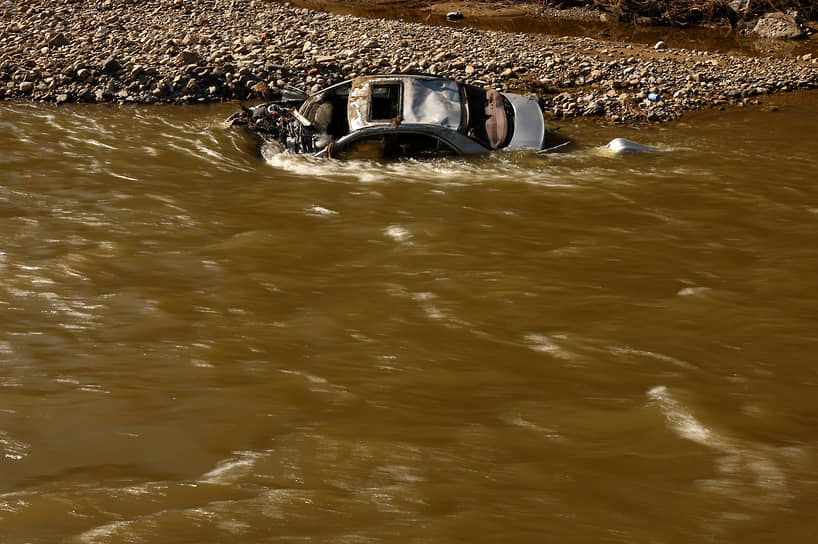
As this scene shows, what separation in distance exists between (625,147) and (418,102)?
347cm

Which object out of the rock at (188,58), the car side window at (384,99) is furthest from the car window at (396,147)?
the rock at (188,58)

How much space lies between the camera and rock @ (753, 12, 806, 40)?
20188 mm

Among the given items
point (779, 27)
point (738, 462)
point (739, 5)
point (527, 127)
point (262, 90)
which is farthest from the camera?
point (739, 5)

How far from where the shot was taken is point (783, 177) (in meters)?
10.3

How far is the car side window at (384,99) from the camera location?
995 centimetres

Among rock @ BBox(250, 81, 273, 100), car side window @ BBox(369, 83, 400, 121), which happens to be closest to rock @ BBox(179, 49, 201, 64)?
rock @ BBox(250, 81, 273, 100)

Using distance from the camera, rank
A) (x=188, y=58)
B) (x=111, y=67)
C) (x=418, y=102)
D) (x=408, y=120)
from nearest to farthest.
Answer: (x=408, y=120) < (x=418, y=102) < (x=111, y=67) < (x=188, y=58)

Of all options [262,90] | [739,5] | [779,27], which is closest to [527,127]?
[262,90]

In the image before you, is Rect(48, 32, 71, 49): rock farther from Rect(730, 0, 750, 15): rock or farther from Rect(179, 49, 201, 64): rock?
Rect(730, 0, 750, 15): rock

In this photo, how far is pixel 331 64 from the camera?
53.1ft

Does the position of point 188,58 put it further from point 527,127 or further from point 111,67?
point 527,127

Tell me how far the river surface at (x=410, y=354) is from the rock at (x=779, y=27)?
11.9 metres

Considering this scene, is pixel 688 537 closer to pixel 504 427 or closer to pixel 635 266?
pixel 504 427

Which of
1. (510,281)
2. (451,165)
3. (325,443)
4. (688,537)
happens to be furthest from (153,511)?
(451,165)
